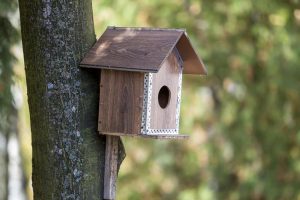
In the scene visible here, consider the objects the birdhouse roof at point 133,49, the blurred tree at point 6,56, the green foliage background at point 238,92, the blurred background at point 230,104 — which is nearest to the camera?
the birdhouse roof at point 133,49

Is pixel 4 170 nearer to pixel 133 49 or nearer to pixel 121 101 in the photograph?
pixel 121 101

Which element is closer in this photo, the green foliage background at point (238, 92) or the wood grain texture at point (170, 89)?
the wood grain texture at point (170, 89)

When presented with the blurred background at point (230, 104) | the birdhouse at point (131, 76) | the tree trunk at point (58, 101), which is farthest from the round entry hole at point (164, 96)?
the blurred background at point (230, 104)

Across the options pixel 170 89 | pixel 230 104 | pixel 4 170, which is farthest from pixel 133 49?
pixel 230 104

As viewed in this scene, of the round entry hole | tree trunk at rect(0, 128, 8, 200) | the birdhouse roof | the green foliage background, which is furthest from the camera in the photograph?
the green foliage background

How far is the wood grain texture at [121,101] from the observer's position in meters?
3.71

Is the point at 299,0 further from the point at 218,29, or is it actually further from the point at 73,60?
the point at 73,60

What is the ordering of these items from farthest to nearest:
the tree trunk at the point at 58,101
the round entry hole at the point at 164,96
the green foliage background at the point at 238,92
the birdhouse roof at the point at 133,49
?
the green foliage background at the point at 238,92 < the round entry hole at the point at 164,96 < the birdhouse roof at the point at 133,49 < the tree trunk at the point at 58,101

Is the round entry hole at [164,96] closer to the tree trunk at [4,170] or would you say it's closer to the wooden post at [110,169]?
the wooden post at [110,169]

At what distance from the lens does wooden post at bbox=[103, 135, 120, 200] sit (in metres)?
3.67

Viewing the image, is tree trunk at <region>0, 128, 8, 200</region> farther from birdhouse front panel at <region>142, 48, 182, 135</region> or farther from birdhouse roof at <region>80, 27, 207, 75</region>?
birdhouse roof at <region>80, 27, 207, 75</region>

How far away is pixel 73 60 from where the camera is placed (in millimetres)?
3615

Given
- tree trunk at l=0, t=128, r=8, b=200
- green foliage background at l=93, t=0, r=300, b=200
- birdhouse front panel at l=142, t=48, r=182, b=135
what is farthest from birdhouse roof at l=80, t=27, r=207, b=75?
green foliage background at l=93, t=0, r=300, b=200

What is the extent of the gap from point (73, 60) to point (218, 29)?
657 centimetres
